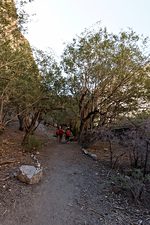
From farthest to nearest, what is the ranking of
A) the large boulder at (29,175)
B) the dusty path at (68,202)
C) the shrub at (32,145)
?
the shrub at (32,145) < the large boulder at (29,175) < the dusty path at (68,202)

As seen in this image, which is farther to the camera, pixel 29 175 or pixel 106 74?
pixel 106 74

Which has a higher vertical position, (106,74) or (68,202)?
(106,74)

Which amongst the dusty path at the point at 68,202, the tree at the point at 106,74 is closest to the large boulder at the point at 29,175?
the dusty path at the point at 68,202

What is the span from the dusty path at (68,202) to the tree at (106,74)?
21.2ft

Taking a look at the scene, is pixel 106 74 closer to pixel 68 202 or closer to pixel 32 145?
pixel 32 145

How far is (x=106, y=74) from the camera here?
1412 cm

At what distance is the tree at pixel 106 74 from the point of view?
1386 centimetres

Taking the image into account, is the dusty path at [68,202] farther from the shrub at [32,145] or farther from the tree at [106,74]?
the tree at [106,74]

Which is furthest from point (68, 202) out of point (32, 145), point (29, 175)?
point (32, 145)

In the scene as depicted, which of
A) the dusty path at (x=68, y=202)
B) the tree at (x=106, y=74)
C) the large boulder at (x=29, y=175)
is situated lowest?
the dusty path at (x=68, y=202)

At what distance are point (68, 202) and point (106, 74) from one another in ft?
29.3

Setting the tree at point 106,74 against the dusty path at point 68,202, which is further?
the tree at point 106,74

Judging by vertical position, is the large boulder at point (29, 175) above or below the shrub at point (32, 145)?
below

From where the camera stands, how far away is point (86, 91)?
15500 millimetres
